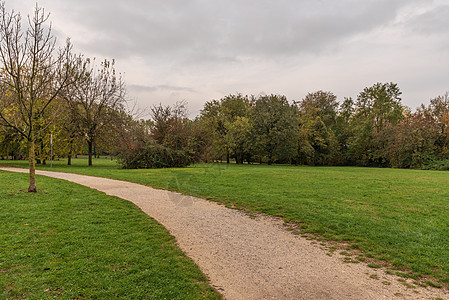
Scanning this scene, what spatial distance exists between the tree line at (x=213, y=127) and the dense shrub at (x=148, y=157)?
9 centimetres

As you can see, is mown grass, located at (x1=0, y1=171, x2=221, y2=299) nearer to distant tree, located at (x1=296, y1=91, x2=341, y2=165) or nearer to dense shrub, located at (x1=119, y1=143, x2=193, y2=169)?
dense shrub, located at (x1=119, y1=143, x2=193, y2=169)

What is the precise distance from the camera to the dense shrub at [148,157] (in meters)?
22.1

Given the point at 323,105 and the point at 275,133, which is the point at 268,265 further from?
the point at 323,105

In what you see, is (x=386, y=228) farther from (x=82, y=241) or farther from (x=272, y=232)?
(x=82, y=241)

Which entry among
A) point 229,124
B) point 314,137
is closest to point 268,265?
point 229,124

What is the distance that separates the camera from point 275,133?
33.6m

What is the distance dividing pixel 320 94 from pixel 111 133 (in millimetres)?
36263

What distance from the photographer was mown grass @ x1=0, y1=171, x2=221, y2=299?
10.1 feet

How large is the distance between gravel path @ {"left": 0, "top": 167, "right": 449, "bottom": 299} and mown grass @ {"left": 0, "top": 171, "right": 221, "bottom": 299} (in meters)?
0.37

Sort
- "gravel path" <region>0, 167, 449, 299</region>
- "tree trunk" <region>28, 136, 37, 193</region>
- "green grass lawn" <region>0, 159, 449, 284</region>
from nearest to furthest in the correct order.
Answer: "gravel path" <region>0, 167, 449, 299</region> < "green grass lawn" <region>0, 159, 449, 284</region> < "tree trunk" <region>28, 136, 37, 193</region>

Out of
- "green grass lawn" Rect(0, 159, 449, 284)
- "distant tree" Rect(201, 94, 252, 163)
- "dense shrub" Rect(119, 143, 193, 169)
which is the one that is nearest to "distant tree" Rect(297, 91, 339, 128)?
"distant tree" Rect(201, 94, 252, 163)

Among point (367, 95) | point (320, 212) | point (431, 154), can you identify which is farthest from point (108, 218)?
point (367, 95)

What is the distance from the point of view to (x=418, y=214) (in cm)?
687

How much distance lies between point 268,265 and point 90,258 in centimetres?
279
